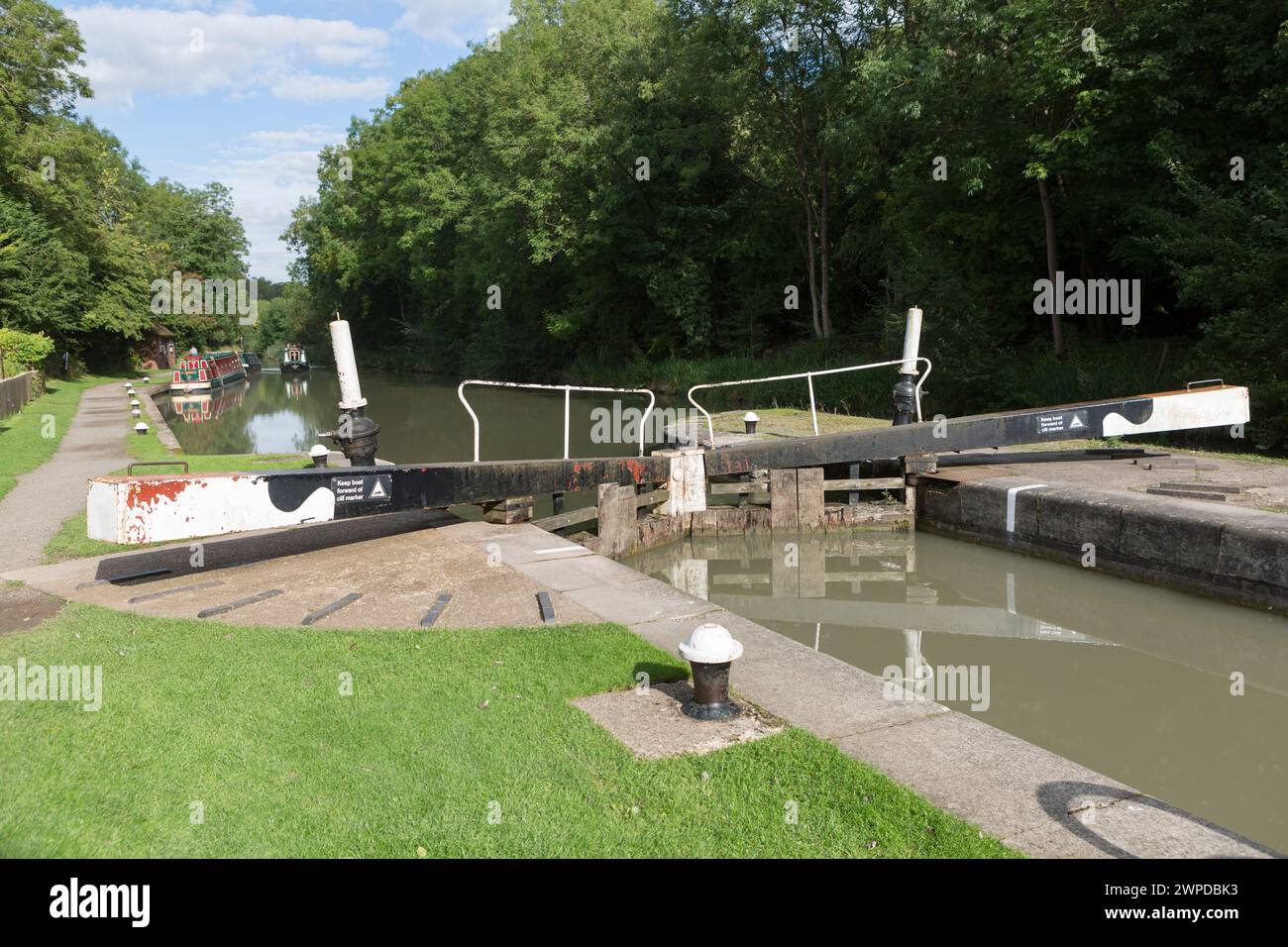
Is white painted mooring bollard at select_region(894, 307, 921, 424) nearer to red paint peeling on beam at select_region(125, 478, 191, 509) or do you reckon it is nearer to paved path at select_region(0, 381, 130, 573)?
red paint peeling on beam at select_region(125, 478, 191, 509)

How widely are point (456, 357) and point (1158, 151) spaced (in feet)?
138

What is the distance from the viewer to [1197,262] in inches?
615

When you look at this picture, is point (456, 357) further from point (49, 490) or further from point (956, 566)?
point (956, 566)

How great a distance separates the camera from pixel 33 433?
18.5 metres

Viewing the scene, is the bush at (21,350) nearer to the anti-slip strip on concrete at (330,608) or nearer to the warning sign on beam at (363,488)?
the warning sign on beam at (363,488)

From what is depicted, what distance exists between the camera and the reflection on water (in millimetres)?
5922

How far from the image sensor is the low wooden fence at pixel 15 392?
20719 mm

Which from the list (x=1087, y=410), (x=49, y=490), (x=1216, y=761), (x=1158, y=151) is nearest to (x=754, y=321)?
(x=1158, y=151)

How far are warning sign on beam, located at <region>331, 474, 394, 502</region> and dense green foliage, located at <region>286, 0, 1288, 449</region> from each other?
484 inches

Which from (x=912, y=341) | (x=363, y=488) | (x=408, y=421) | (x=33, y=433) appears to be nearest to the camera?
(x=363, y=488)

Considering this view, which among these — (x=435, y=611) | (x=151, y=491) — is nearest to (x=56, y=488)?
(x=151, y=491)

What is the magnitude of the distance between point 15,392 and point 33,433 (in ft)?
16.9

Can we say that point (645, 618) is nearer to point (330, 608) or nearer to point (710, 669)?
point (710, 669)

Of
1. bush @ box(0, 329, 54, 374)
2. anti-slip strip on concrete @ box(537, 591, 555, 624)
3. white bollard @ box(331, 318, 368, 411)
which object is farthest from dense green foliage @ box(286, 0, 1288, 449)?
bush @ box(0, 329, 54, 374)
